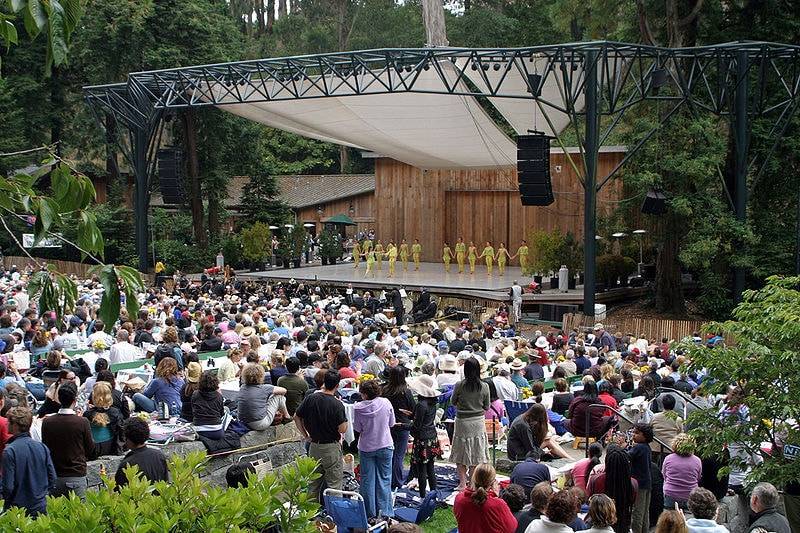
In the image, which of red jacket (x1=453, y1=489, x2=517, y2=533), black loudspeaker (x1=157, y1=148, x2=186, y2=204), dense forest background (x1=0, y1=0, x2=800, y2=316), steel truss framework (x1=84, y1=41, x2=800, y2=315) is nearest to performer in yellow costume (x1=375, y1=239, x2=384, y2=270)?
dense forest background (x1=0, y1=0, x2=800, y2=316)

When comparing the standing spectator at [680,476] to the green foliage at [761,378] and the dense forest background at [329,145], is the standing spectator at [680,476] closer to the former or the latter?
the green foliage at [761,378]

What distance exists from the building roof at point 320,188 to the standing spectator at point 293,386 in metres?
31.4

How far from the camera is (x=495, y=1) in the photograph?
47.5m

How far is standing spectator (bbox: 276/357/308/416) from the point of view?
30.0ft

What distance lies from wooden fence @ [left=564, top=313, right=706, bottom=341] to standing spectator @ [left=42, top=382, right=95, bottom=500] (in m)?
14.4

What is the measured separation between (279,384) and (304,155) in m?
41.1

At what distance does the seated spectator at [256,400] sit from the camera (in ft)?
28.2

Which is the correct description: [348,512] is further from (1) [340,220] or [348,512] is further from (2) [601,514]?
(1) [340,220]

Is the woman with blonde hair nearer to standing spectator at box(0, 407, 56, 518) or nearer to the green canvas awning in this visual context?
standing spectator at box(0, 407, 56, 518)

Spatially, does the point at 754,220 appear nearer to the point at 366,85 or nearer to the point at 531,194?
the point at 531,194

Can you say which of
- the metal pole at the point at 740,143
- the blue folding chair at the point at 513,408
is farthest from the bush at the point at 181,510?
the metal pole at the point at 740,143

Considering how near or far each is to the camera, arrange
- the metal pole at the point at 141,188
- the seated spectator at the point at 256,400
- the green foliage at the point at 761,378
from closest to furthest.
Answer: the green foliage at the point at 761,378 < the seated spectator at the point at 256,400 < the metal pole at the point at 141,188

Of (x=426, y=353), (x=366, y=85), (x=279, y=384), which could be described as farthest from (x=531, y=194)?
(x=279, y=384)

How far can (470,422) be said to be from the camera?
27.7 feet
